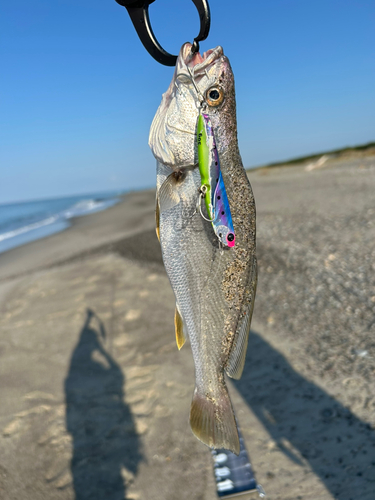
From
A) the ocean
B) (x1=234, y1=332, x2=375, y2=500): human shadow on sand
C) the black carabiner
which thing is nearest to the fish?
the black carabiner

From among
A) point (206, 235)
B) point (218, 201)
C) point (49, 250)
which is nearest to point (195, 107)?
point (218, 201)

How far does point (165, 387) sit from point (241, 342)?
3170 millimetres

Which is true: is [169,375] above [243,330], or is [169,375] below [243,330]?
below

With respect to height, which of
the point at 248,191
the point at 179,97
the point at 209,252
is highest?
the point at 179,97

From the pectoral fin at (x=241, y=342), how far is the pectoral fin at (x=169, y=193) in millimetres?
572

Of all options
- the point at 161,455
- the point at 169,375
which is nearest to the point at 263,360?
the point at 169,375

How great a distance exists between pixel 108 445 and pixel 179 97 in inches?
148

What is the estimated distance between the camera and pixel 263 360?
5.29m

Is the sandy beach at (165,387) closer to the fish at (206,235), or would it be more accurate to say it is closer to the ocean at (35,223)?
the fish at (206,235)

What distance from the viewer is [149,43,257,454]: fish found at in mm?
2010

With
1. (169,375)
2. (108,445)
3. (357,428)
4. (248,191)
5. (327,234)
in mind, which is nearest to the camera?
(248,191)

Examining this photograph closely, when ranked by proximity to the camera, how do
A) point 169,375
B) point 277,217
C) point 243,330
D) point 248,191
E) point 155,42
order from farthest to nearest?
point 277,217, point 169,375, point 243,330, point 248,191, point 155,42

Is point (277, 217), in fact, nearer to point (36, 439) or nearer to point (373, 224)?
point (373, 224)

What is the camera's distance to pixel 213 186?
184 centimetres
